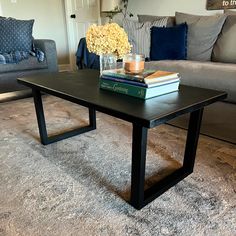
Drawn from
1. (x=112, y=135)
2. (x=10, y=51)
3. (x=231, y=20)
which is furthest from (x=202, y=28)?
(x=10, y=51)

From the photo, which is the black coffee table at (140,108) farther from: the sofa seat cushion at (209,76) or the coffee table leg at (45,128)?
the sofa seat cushion at (209,76)

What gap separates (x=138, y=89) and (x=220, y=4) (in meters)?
2.16

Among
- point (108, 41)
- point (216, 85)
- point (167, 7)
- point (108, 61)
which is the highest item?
point (167, 7)

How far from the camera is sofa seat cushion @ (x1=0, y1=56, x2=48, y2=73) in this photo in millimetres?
2541

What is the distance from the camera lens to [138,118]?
33.7 inches

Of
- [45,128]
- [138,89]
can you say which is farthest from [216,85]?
[45,128]

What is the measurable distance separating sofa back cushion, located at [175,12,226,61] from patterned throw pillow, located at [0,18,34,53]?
5.83 ft

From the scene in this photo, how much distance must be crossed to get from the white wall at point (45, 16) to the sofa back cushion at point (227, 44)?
2.97 metres

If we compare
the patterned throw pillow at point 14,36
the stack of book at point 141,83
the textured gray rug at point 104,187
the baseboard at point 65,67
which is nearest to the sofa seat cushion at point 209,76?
the textured gray rug at point 104,187

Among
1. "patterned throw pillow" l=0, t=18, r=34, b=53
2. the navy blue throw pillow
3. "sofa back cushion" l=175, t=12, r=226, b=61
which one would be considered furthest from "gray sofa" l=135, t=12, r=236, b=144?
"patterned throw pillow" l=0, t=18, r=34, b=53

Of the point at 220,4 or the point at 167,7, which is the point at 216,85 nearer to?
the point at 220,4

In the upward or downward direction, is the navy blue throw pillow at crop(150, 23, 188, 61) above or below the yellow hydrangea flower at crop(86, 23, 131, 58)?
below

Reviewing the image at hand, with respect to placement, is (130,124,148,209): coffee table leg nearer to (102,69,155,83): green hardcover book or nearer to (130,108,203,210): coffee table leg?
(130,108,203,210): coffee table leg

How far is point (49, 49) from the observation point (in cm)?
280
